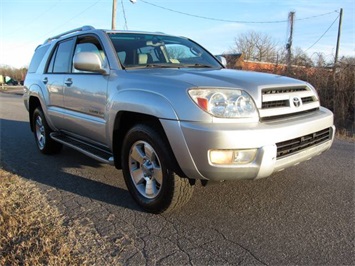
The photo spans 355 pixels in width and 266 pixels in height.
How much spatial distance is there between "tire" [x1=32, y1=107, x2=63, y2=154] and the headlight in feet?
12.0

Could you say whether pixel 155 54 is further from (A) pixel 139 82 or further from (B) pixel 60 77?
(B) pixel 60 77

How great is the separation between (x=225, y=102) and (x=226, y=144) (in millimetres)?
383

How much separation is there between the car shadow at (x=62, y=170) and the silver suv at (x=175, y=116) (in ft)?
1.32

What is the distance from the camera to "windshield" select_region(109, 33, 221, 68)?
13.1ft

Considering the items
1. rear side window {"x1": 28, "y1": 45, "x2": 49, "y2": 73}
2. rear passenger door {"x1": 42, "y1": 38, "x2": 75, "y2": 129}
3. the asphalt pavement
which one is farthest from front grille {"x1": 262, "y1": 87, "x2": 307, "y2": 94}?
rear side window {"x1": 28, "y1": 45, "x2": 49, "y2": 73}

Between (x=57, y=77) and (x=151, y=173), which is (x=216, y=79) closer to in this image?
(x=151, y=173)

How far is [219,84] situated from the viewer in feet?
9.95

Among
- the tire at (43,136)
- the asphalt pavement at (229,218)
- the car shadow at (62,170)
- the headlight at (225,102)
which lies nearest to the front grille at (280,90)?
the headlight at (225,102)

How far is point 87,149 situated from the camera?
4.36 metres

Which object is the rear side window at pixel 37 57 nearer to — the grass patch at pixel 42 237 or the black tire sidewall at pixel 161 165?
the grass patch at pixel 42 237

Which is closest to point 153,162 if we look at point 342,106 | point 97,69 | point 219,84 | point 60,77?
point 219,84

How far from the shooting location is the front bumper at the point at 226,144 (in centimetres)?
278

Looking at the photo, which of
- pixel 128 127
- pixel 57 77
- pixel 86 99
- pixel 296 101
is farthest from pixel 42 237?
pixel 57 77

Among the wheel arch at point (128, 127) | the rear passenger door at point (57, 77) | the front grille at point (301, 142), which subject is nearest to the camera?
the front grille at point (301, 142)
